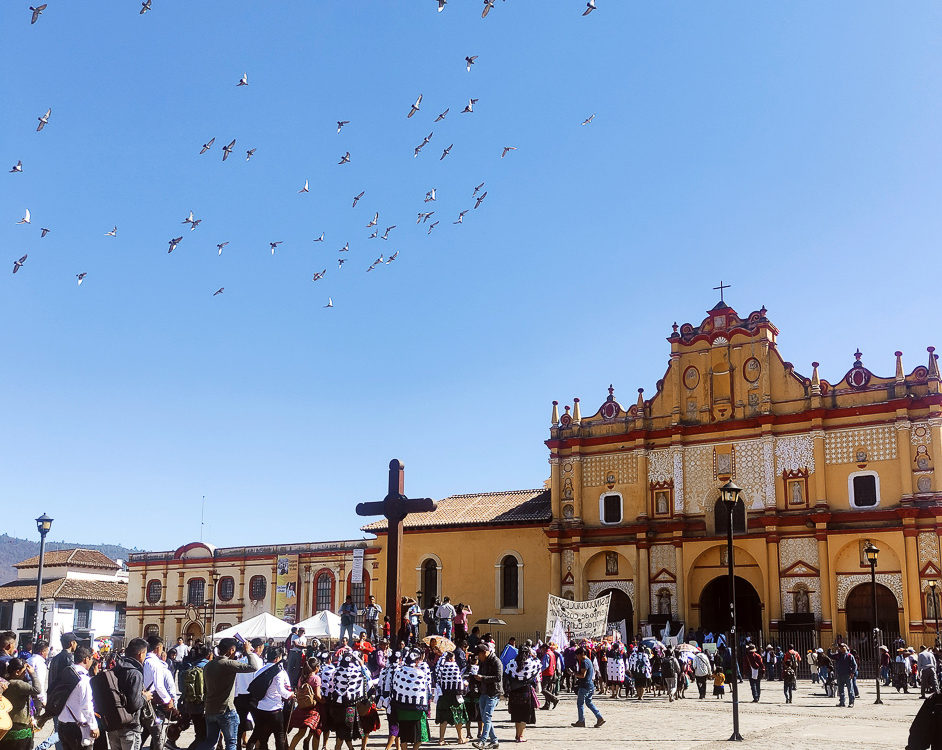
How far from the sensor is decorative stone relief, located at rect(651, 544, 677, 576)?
4193 centimetres

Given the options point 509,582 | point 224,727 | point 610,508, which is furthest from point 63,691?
point 509,582

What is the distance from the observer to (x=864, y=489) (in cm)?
3856

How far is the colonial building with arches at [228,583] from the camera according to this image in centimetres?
5247

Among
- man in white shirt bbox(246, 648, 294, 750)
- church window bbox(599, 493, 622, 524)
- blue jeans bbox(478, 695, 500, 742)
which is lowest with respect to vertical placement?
blue jeans bbox(478, 695, 500, 742)

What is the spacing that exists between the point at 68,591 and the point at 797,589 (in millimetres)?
43137

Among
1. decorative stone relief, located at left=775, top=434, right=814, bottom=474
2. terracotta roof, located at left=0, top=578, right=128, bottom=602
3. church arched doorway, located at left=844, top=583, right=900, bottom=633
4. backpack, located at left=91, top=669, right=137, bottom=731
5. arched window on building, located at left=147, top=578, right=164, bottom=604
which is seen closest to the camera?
backpack, located at left=91, top=669, right=137, bottom=731

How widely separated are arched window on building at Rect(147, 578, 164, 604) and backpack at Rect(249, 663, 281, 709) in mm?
45593

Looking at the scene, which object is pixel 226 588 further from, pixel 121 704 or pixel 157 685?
pixel 121 704

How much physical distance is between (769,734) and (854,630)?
21.1 m

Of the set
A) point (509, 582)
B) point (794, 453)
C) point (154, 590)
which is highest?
point (794, 453)

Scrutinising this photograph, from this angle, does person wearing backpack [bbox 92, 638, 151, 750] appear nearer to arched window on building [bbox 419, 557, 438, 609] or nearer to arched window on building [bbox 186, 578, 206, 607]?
arched window on building [bbox 419, 557, 438, 609]

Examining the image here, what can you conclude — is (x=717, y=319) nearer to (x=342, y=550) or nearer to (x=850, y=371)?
(x=850, y=371)

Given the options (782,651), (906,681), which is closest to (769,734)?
(906,681)

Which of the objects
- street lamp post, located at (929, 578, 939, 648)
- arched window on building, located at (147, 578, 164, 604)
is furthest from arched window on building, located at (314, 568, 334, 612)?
street lamp post, located at (929, 578, 939, 648)
